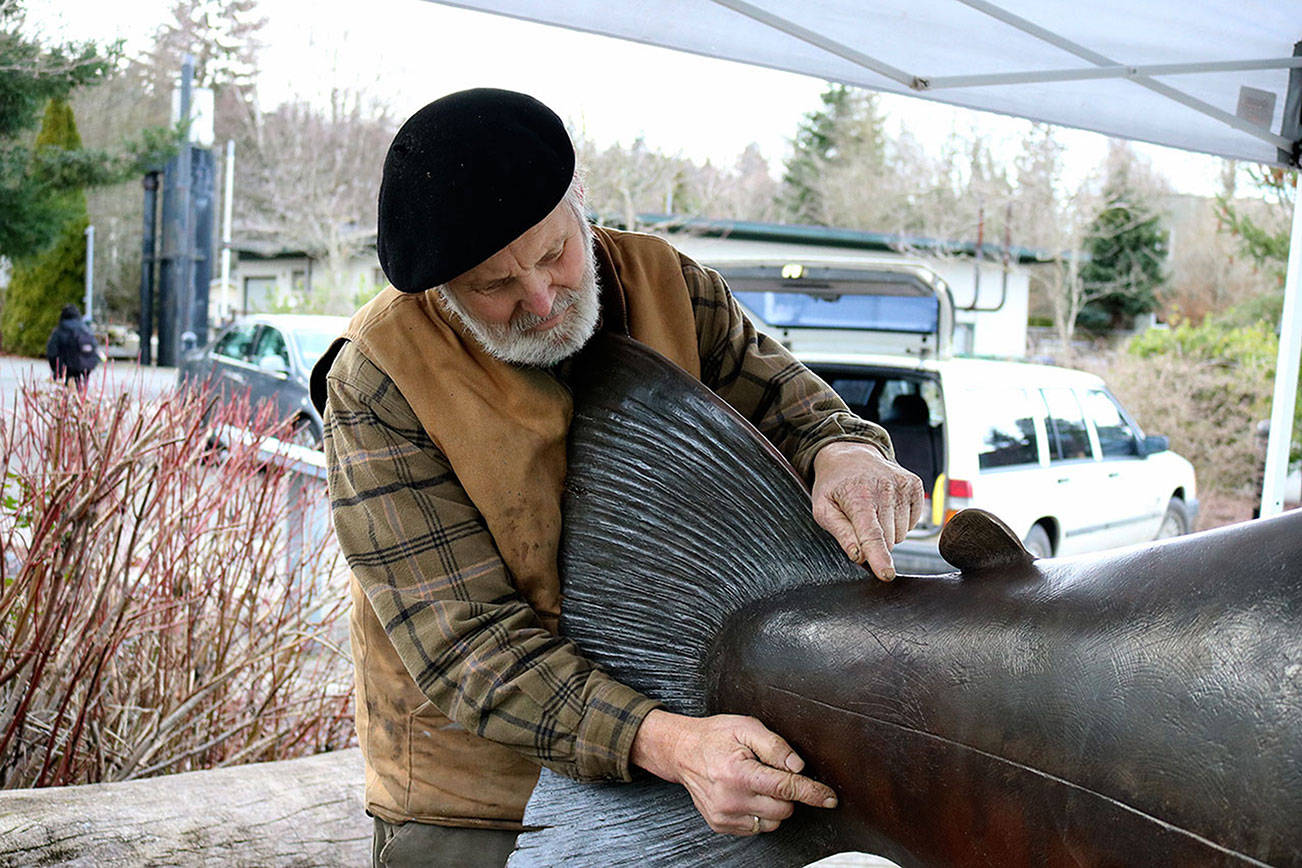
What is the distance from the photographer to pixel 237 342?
28.0 feet

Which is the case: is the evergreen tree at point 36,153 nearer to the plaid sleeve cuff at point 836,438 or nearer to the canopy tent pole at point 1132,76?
the canopy tent pole at point 1132,76

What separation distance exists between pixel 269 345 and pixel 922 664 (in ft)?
24.9

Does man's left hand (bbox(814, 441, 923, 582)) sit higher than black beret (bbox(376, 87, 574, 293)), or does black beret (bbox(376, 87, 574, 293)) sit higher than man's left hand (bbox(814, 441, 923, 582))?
black beret (bbox(376, 87, 574, 293))

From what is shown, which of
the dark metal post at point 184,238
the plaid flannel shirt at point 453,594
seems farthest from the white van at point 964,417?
the dark metal post at point 184,238

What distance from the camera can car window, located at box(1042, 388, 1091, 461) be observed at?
245 inches

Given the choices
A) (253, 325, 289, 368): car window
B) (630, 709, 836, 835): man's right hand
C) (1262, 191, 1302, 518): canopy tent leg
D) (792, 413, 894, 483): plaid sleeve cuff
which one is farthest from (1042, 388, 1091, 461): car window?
(630, 709, 836, 835): man's right hand

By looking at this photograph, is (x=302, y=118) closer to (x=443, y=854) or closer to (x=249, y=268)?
(x=249, y=268)

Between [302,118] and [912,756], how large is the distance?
18603 millimetres

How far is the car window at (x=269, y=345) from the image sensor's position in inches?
310

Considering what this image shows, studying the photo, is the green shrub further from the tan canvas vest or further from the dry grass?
the tan canvas vest

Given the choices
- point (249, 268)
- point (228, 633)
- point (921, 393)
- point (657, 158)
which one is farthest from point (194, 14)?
point (228, 633)

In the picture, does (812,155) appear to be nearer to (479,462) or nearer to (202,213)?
(202,213)

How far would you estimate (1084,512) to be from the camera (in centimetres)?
620

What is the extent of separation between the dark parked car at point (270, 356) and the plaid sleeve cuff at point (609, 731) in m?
5.77
